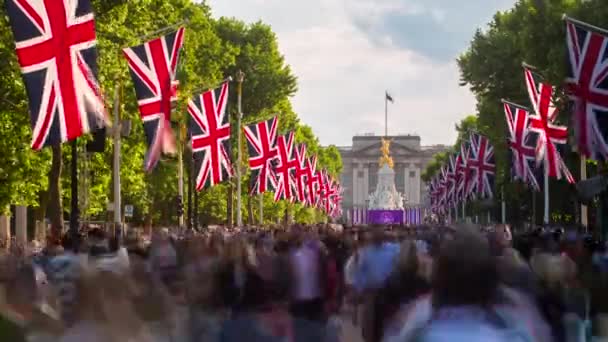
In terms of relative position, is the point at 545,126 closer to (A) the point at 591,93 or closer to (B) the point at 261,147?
(A) the point at 591,93

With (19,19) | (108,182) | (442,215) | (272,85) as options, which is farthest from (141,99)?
(442,215)

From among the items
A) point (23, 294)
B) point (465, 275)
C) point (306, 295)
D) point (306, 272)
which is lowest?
point (306, 295)

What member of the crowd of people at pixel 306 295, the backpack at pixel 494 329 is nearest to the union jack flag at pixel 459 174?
the crowd of people at pixel 306 295

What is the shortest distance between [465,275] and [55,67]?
42.9 feet

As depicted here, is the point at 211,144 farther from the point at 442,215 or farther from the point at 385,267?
the point at 442,215

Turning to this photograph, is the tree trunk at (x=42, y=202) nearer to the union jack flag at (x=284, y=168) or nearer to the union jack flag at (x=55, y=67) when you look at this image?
the union jack flag at (x=284, y=168)

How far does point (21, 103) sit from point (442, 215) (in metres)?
101

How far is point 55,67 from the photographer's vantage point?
17.6m

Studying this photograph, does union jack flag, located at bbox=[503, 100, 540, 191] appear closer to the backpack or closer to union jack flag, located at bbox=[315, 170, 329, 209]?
the backpack

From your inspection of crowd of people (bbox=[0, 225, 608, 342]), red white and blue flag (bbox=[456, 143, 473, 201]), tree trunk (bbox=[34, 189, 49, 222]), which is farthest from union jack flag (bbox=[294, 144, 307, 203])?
crowd of people (bbox=[0, 225, 608, 342])

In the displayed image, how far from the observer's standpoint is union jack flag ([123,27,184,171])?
24.9 meters

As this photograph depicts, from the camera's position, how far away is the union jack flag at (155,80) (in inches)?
981

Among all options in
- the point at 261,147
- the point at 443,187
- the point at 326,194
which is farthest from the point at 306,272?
the point at 443,187

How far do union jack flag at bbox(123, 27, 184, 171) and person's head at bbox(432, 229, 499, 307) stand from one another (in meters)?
19.5
